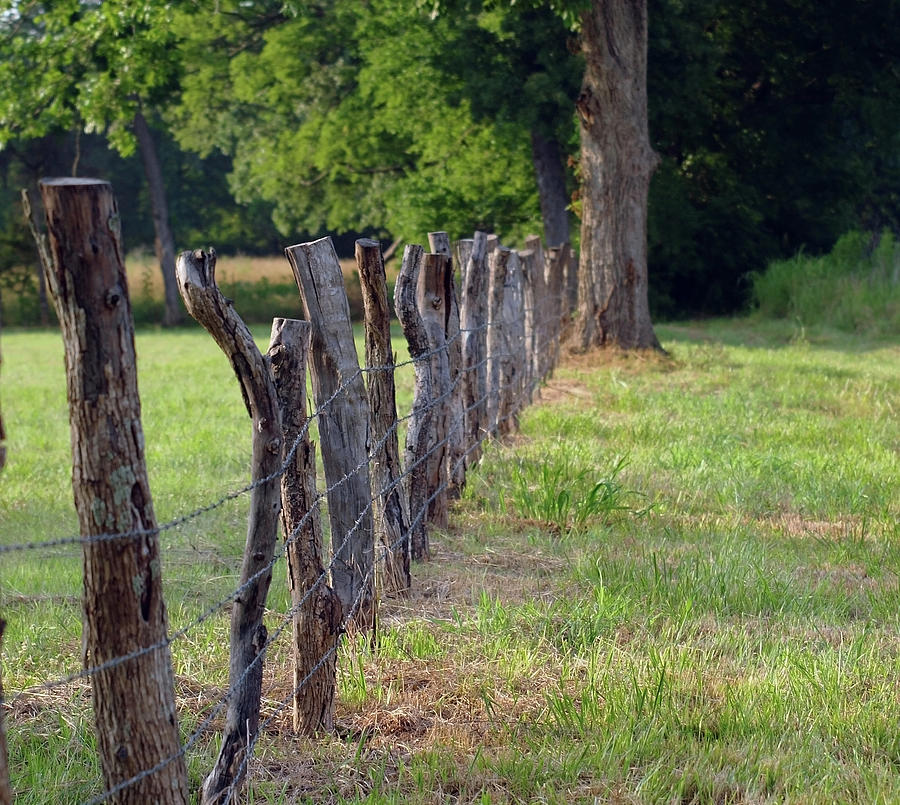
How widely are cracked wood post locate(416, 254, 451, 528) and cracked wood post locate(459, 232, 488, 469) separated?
3.47ft

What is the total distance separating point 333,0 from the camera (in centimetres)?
2566

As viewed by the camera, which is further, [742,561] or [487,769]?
[742,561]

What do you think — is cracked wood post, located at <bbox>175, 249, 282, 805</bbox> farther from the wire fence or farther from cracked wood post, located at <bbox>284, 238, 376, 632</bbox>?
cracked wood post, located at <bbox>284, 238, 376, 632</bbox>

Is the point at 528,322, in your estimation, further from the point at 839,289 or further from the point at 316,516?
the point at 839,289

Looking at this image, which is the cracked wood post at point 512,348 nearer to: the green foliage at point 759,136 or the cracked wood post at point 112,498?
the cracked wood post at point 112,498

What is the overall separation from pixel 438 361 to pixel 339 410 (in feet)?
5.42

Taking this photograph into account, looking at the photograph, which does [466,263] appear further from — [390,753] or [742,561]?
[390,753]

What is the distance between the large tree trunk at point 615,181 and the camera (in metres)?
12.2

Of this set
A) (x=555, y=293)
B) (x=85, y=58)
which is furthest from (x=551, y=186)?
(x=85, y=58)

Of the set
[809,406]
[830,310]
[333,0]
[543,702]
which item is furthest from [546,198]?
[543,702]

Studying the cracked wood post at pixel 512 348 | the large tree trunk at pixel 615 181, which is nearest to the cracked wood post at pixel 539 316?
the cracked wood post at pixel 512 348

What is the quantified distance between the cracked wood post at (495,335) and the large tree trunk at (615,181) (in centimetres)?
424

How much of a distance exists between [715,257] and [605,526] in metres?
16.0

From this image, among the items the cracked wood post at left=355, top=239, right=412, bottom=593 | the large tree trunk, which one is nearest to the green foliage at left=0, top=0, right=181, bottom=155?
the large tree trunk
